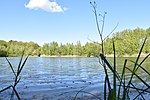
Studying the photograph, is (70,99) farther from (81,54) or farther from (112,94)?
(81,54)

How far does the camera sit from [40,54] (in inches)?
7387

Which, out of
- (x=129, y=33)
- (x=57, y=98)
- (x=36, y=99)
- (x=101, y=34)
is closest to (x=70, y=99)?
(x=57, y=98)

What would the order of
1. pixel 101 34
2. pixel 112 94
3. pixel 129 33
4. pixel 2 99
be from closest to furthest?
pixel 112 94
pixel 101 34
pixel 2 99
pixel 129 33

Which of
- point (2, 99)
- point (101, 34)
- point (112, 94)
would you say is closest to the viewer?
point (112, 94)

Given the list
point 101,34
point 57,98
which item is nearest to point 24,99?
point 57,98

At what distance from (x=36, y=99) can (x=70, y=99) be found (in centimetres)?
151

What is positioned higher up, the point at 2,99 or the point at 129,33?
A: the point at 129,33

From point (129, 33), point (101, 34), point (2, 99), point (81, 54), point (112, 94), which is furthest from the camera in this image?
point (81, 54)

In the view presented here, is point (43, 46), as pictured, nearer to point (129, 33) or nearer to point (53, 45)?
point (53, 45)

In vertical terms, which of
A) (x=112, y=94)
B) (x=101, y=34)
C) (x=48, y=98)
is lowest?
(x=48, y=98)

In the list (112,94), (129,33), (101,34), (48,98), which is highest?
(129,33)

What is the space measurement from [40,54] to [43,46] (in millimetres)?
5774

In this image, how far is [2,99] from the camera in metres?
11.9

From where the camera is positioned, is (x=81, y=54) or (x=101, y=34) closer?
(x=101, y=34)
